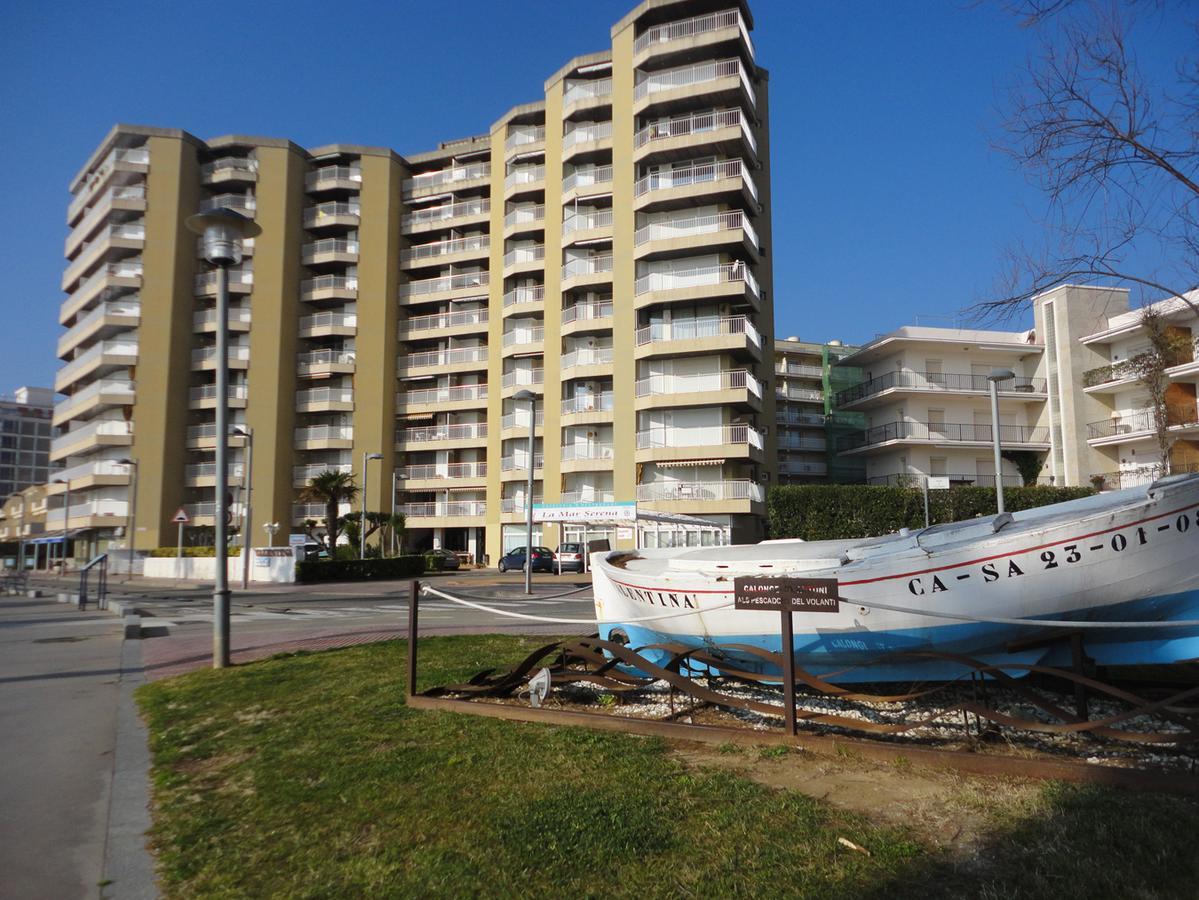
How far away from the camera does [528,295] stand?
49031mm

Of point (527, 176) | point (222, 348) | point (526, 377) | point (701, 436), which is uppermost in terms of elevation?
point (527, 176)

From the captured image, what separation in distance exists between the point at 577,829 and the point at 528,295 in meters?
46.9

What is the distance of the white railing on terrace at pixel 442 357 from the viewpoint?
53938 mm

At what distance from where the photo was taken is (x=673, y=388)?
40.6 metres

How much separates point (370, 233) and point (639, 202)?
24.1 m

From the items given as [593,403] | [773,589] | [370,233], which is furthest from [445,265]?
[773,589]

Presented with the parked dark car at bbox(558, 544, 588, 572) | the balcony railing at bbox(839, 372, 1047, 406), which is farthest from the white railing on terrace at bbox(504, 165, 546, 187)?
the balcony railing at bbox(839, 372, 1047, 406)

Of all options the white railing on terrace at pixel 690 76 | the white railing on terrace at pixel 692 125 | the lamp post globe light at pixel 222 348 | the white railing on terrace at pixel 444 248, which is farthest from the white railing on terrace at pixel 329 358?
the lamp post globe light at pixel 222 348

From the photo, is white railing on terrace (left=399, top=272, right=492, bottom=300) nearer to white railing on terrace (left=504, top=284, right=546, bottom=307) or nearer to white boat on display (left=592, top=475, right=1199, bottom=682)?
white railing on terrace (left=504, top=284, right=546, bottom=307)

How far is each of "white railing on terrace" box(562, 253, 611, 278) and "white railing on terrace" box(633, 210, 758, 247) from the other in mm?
3020

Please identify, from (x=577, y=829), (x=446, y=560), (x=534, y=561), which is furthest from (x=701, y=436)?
(x=577, y=829)

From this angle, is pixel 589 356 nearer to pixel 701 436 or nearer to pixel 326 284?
pixel 701 436

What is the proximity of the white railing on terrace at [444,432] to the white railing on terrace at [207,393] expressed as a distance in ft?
35.1

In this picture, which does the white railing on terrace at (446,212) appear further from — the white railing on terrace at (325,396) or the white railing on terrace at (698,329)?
the white railing on terrace at (698,329)
